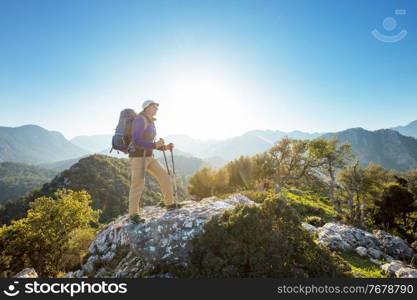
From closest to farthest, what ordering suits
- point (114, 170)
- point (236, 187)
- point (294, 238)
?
1. point (294, 238)
2. point (236, 187)
3. point (114, 170)

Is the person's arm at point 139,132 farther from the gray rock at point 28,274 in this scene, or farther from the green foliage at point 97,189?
the green foliage at point 97,189

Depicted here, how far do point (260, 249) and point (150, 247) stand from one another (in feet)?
9.22

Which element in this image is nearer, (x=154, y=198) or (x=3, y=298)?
(x=3, y=298)

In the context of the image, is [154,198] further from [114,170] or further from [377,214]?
[377,214]

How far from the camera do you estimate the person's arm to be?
20.0 feet

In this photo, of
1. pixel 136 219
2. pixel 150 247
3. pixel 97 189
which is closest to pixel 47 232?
pixel 136 219

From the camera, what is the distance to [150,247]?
209 inches

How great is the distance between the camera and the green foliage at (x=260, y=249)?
4188 millimetres

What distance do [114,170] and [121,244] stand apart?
384ft

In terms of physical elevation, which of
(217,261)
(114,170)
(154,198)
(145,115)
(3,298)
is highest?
(145,115)

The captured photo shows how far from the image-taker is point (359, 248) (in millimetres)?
10320

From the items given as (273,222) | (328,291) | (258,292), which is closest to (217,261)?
(258,292)

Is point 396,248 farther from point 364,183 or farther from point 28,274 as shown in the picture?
point 28,274

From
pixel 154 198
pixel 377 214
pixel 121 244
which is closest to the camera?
pixel 121 244
